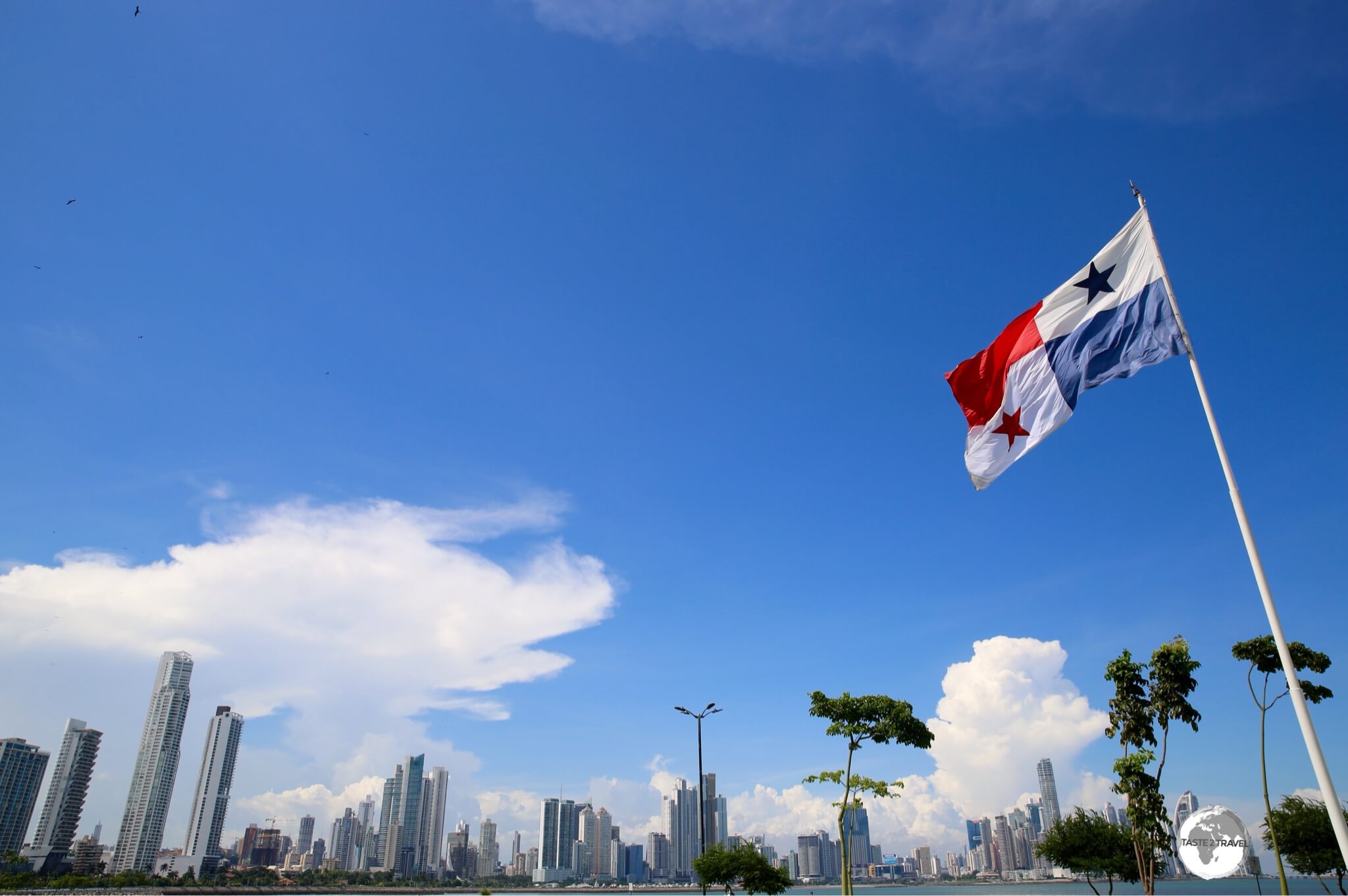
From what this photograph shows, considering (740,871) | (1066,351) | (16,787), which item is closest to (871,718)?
(740,871)

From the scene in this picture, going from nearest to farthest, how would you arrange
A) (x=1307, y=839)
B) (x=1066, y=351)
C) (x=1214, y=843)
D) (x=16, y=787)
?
(x=1066, y=351)
(x=1214, y=843)
(x=1307, y=839)
(x=16, y=787)

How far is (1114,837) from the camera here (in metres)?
42.7

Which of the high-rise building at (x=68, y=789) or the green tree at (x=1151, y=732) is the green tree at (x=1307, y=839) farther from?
the high-rise building at (x=68, y=789)

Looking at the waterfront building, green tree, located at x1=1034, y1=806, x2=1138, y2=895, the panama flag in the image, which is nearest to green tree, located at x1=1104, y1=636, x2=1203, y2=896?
green tree, located at x1=1034, y1=806, x2=1138, y2=895

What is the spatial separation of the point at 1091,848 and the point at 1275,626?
4110 centimetres

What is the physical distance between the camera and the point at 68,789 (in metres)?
191

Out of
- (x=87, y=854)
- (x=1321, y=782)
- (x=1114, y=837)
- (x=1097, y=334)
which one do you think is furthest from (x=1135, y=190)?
(x=87, y=854)

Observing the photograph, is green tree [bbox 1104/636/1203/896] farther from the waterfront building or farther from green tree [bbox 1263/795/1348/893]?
the waterfront building

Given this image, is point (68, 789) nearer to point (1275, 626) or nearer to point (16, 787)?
point (16, 787)

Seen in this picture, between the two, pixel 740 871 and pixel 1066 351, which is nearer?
pixel 1066 351

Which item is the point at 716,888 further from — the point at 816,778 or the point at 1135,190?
the point at 1135,190

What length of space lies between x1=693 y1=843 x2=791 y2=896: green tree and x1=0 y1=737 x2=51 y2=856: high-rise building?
20304 centimetres

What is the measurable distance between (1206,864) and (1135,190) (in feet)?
53.4

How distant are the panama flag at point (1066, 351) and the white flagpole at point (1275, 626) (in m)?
0.21
